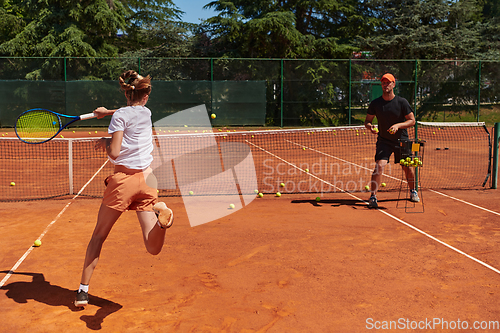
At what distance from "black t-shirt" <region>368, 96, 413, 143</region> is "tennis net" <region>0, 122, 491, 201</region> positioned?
17.1 inches

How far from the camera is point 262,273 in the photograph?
4.21 m

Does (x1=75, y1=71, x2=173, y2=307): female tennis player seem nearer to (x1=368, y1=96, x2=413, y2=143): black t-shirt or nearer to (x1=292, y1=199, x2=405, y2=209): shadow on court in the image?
(x1=292, y1=199, x2=405, y2=209): shadow on court

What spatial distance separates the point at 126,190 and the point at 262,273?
1.58 metres

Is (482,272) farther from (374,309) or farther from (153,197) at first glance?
(153,197)

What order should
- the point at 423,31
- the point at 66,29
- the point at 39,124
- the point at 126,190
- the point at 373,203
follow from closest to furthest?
the point at 126,190
the point at 39,124
the point at 373,203
the point at 66,29
the point at 423,31

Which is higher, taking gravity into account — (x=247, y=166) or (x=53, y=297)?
(x=247, y=166)

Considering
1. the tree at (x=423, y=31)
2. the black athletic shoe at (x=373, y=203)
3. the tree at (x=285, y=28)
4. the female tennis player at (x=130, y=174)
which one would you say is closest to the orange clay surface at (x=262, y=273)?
the black athletic shoe at (x=373, y=203)

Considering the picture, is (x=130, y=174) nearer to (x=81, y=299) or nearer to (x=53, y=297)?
(x=81, y=299)

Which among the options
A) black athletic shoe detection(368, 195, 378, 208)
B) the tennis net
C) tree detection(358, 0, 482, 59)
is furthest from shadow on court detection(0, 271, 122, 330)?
tree detection(358, 0, 482, 59)

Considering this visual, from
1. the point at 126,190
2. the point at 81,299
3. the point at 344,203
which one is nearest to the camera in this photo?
the point at 126,190

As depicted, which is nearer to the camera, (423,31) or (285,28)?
(285,28)

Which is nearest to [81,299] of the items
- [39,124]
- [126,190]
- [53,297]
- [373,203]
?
[53,297]

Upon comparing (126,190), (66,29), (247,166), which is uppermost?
(66,29)

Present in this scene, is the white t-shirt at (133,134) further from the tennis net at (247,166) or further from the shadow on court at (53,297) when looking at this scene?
the tennis net at (247,166)
